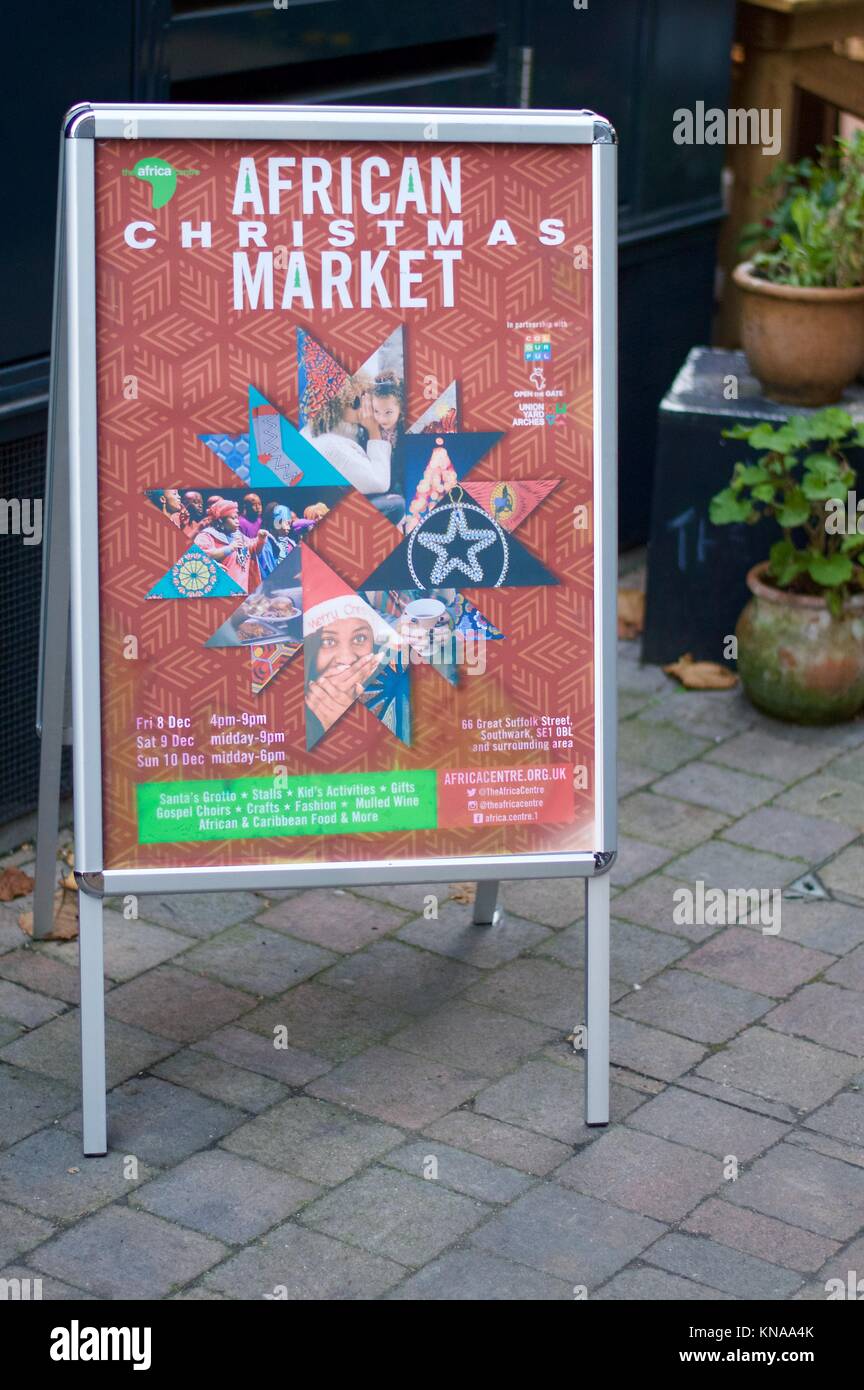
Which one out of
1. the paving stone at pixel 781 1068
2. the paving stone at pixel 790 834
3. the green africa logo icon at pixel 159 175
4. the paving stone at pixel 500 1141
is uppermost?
the green africa logo icon at pixel 159 175

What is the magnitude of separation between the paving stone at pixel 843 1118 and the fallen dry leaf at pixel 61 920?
1.90 metres

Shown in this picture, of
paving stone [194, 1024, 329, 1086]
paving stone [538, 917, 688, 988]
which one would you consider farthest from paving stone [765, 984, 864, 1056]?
paving stone [194, 1024, 329, 1086]

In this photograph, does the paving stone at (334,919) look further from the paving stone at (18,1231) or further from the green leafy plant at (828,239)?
the green leafy plant at (828,239)

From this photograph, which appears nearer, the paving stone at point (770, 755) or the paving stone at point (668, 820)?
the paving stone at point (668, 820)

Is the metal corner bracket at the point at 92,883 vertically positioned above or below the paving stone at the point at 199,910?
above

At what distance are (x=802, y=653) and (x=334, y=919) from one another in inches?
74.6

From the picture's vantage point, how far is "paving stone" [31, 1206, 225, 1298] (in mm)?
3584

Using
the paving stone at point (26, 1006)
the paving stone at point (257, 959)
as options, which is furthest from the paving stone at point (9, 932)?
the paving stone at point (257, 959)

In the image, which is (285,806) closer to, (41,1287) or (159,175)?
(41,1287)

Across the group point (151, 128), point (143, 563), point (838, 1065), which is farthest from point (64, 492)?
point (838, 1065)

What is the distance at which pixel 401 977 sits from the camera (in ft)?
15.4

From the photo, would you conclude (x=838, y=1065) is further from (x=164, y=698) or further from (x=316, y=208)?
(x=316, y=208)

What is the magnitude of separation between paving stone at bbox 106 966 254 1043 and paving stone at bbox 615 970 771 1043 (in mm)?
946

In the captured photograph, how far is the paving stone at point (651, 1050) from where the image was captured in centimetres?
434
